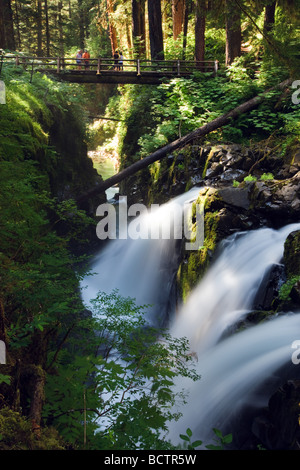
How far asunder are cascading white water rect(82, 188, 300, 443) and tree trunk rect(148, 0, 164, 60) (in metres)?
9.60

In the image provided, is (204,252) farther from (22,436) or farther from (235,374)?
(22,436)

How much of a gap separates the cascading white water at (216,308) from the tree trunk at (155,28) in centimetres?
960

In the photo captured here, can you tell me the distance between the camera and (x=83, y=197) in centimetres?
1405

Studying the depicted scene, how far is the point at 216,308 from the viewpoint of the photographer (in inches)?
316

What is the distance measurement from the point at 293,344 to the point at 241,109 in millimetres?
10381

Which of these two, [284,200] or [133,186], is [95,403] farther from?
[133,186]

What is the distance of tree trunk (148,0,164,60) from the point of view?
1831 cm

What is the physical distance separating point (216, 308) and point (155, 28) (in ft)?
51.4

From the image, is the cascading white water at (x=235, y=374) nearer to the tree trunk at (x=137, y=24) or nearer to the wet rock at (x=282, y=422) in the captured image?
the wet rock at (x=282, y=422)

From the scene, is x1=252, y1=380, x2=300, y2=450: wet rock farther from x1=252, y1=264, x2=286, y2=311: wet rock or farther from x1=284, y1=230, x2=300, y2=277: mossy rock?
x1=284, y1=230, x2=300, y2=277: mossy rock

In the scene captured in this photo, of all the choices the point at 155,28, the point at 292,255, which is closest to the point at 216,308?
the point at 292,255

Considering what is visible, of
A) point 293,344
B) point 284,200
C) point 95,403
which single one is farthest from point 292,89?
point 95,403

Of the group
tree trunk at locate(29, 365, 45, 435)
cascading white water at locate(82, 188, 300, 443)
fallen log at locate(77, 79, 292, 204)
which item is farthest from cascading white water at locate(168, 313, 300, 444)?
fallen log at locate(77, 79, 292, 204)

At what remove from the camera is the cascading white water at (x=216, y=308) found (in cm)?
586
